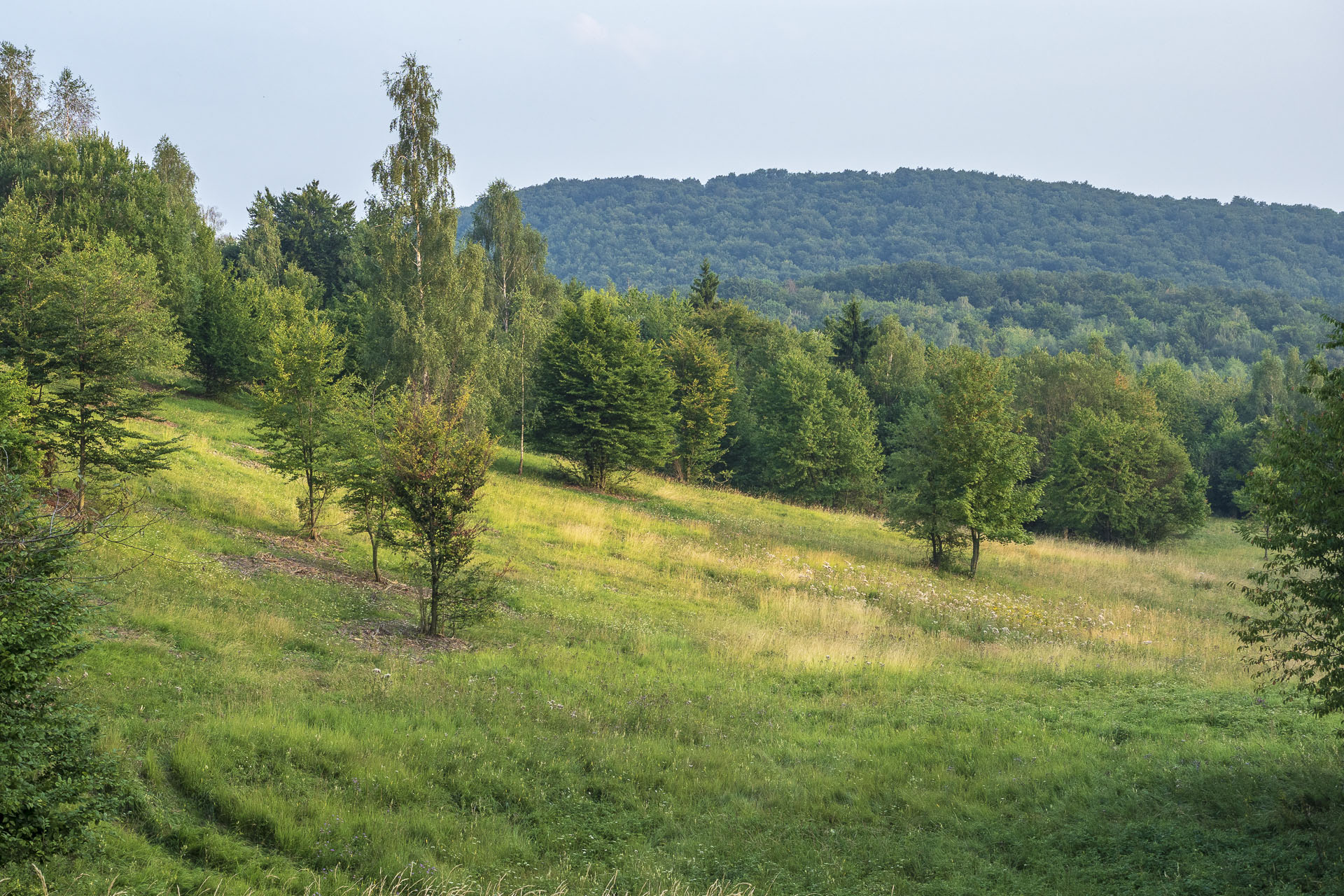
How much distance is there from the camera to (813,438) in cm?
5266

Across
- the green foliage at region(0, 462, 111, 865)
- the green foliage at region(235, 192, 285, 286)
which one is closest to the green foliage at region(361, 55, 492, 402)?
the green foliage at region(0, 462, 111, 865)

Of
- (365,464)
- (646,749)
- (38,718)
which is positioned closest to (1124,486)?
(365,464)

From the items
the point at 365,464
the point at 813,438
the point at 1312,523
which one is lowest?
the point at 365,464

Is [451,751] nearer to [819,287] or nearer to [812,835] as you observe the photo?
[812,835]

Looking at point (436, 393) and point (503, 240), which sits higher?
point (503, 240)

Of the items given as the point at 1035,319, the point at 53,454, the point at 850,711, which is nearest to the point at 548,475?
the point at 53,454

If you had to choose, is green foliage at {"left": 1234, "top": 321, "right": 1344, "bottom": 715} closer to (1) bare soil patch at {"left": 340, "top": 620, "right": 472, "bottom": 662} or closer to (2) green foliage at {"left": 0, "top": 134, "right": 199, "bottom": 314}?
(1) bare soil patch at {"left": 340, "top": 620, "right": 472, "bottom": 662}

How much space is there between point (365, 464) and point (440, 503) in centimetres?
351

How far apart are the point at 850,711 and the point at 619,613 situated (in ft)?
23.1

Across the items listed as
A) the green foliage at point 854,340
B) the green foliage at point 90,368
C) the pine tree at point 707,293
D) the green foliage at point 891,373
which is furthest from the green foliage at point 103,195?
the green foliage at point 891,373

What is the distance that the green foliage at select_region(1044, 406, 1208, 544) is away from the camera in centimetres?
4703

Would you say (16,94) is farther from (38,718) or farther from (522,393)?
(38,718)

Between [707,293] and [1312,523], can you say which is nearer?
[1312,523]

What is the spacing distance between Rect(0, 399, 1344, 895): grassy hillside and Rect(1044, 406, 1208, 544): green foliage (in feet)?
101
